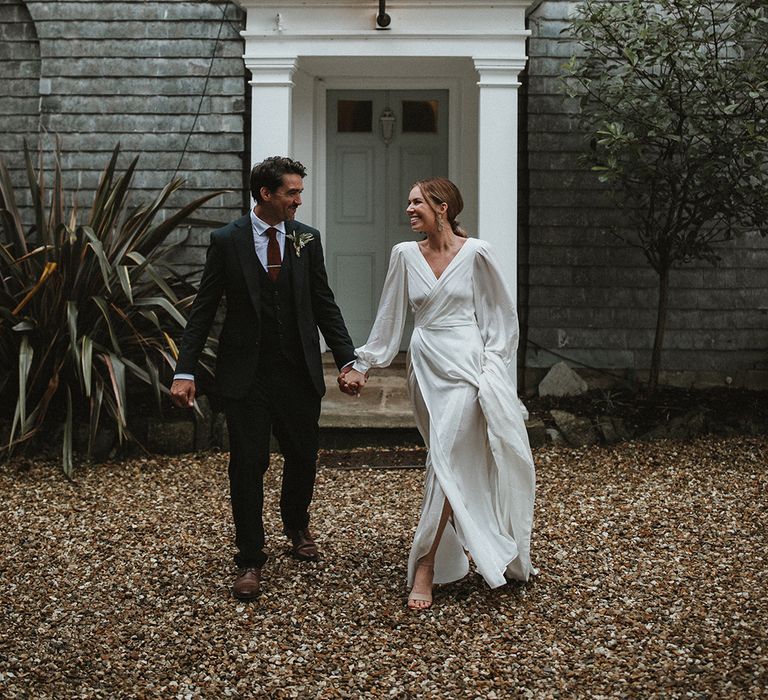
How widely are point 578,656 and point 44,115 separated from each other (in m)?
6.02

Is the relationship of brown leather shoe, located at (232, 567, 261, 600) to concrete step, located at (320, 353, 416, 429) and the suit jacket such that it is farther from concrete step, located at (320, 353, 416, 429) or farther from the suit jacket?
concrete step, located at (320, 353, 416, 429)

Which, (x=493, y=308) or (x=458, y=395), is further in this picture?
(x=493, y=308)

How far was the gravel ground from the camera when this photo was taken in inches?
118

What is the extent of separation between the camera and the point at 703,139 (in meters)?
6.41

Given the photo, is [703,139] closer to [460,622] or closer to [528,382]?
[528,382]

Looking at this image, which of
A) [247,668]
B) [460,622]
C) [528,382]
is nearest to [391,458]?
[528,382]

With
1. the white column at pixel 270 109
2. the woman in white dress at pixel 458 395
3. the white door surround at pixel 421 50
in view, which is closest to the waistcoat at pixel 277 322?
the woman in white dress at pixel 458 395

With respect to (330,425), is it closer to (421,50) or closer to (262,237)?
(262,237)

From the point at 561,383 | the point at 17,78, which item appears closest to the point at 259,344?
the point at 561,383

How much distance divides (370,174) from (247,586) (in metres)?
4.84

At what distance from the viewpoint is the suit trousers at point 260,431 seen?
3.71 m

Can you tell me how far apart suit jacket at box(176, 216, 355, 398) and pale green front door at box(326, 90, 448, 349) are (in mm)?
4017

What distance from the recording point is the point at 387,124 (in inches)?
304

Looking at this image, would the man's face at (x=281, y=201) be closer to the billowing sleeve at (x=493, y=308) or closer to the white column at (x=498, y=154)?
the billowing sleeve at (x=493, y=308)
